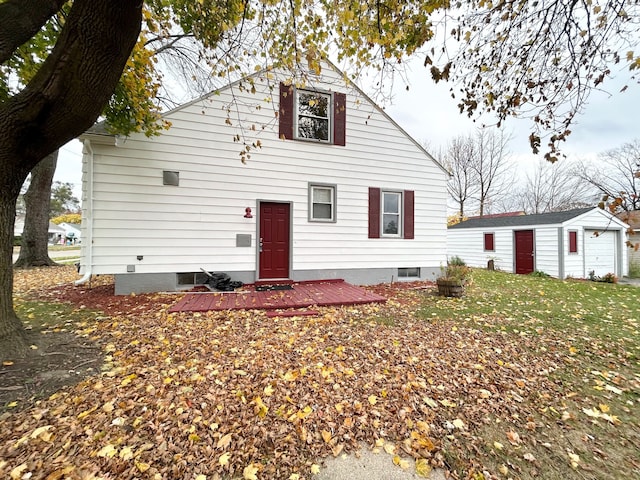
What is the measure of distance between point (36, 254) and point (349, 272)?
44.5 ft

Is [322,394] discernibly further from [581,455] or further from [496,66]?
[496,66]

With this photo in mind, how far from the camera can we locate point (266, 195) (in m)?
7.54

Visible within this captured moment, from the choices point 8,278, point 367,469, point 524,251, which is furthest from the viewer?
point 524,251

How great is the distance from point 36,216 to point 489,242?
22139 mm

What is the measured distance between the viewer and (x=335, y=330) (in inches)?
172

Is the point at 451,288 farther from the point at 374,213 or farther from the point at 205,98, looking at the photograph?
the point at 205,98

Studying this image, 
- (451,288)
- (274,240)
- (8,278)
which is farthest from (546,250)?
(8,278)

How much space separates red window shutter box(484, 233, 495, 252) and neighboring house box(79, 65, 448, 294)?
312 inches

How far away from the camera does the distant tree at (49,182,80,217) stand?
146 feet

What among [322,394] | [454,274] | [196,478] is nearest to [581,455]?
[322,394]

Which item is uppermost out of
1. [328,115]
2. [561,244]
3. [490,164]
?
[490,164]

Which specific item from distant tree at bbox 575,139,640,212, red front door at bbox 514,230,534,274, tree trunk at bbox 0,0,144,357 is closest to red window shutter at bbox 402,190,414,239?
tree trunk at bbox 0,0,144,357

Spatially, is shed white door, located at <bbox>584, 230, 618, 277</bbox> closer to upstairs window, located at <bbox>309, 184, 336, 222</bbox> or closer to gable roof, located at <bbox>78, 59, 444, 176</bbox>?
gable roof, located at <bbox>78, 59, 444, 176</bbox>

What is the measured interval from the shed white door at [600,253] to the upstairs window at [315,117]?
42.5 ft
